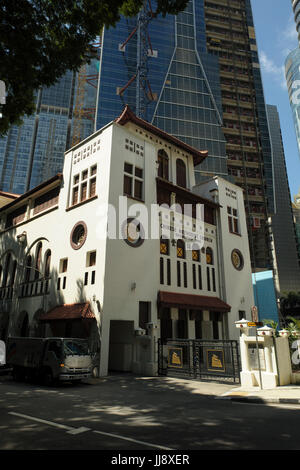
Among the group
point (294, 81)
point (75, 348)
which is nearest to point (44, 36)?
point (75, 348)

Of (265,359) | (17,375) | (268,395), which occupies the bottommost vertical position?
(268,395)

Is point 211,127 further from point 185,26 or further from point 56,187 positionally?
point 56,187

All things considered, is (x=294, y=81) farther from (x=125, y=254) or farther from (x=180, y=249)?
(x=125, y=254)

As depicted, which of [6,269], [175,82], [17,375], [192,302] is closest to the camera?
[17,375]

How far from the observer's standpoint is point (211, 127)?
7156cm

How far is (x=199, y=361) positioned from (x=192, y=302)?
7812 millimetres

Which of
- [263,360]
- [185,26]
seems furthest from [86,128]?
[263,360]

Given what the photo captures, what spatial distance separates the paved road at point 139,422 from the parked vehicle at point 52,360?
4.30ft

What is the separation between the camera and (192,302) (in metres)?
23.5

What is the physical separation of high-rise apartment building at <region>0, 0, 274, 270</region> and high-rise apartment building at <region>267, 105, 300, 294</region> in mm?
43710

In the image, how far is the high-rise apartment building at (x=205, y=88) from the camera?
230 feet

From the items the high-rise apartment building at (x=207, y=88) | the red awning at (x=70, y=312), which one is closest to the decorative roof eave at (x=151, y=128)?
the red awning at (x=70, y=312)

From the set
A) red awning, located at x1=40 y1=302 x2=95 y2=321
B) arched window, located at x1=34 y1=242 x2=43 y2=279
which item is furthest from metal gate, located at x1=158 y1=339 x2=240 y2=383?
arched window, located at x1=34 y1=242 x2=43 y2=279

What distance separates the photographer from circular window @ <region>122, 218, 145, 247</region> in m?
20.8
